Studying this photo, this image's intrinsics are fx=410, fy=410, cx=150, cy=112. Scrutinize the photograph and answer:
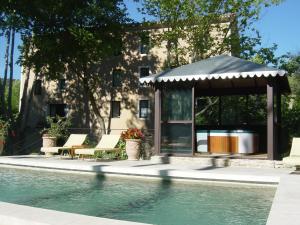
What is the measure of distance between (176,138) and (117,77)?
22873 mm

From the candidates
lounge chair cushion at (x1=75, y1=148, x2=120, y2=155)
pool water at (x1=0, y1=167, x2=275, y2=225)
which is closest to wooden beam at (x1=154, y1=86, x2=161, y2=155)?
lounge chair cushion at (x1=75, y1=148, x2=120, y2=155)

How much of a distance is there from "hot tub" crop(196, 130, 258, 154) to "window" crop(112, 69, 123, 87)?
2161 cm

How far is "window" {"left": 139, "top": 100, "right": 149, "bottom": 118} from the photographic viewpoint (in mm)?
36125

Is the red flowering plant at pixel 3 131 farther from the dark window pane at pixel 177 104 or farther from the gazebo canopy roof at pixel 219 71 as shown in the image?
the dark window pane at pixel 177 104

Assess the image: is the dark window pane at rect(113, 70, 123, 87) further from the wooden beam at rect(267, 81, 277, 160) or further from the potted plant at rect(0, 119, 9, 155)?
the wooden beam at rect(267, 81, 277, 160)

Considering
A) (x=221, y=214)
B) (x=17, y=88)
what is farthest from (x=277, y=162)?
(x=17, y=88)

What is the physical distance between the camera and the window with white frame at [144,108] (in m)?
36.1

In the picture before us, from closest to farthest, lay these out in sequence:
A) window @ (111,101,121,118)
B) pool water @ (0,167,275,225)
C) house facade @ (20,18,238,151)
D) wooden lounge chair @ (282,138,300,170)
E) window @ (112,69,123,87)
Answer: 1. pool water @ (0,167,275,225)
2. wooden lounge chair @ (282,138,300,170)
3. house facade @ (20,18,238,151)
4. window @ (112,69,123,87)
5. window @ (111,101,121,118)

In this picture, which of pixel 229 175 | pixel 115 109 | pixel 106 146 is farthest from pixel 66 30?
pixel 229 175

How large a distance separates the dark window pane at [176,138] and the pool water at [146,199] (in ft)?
11.6

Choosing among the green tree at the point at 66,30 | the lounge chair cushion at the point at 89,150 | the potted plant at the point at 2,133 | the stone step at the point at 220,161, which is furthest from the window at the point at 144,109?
the stone step at the point at 220,161

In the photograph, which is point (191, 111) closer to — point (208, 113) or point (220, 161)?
point (220, 161)

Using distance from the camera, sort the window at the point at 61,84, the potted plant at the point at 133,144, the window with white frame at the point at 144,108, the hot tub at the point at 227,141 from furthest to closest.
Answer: the window at the point at 61,84 → the window with white frame at the point at 144,108 → the potted plant at the point at 133,144 → the hot tub at the point at 227,141

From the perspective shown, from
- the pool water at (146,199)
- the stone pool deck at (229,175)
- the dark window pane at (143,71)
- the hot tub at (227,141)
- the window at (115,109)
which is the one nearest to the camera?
the stone pool deck at (229,175)
